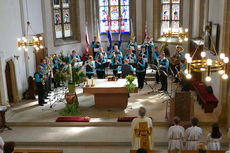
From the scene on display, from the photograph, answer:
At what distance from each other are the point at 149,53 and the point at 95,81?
653cm

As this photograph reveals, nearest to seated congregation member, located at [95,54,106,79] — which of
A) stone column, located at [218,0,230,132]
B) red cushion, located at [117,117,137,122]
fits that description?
red cushion, located at [117,117,137,122]

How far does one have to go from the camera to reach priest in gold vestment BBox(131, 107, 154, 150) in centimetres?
927

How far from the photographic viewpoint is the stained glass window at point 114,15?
21.9 metres

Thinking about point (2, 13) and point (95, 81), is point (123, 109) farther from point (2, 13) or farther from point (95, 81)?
point (2, 13)

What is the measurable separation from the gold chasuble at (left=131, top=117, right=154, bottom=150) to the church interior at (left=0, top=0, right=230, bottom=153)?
0.09 ft

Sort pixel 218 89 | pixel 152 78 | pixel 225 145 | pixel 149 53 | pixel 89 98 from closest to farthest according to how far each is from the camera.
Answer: pixel 225 145, pixel 218 89, pixel 89 98, pixel 152 78, pixel 149 53

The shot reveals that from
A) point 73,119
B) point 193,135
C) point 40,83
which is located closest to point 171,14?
point 40,83

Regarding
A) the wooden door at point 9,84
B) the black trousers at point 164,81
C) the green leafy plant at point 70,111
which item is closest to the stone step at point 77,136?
the green leafy plant at point 70,111

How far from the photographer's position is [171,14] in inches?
824

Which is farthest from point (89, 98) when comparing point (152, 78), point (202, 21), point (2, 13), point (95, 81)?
point (202, 21)

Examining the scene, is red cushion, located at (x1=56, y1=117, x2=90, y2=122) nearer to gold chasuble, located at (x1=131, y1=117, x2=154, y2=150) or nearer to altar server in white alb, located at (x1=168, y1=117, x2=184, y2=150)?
gold chasuble, located at (x1=131, y1=117, x2=154, y2=150)

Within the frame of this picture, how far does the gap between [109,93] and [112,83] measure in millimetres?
443

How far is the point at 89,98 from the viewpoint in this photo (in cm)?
1571

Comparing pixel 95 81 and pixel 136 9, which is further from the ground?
pixel 136 9
